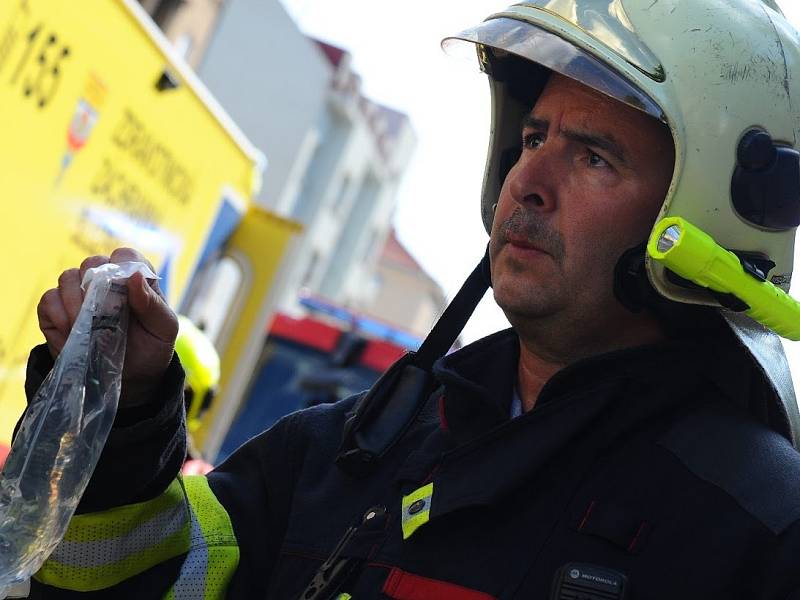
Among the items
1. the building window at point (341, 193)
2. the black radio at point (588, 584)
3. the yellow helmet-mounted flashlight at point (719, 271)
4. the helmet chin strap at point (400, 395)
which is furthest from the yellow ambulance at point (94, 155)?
the building window at point (341, 193)

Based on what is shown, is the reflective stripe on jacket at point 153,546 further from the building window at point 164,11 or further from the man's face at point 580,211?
the building window at point 164,11

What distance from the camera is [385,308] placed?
4962 cm

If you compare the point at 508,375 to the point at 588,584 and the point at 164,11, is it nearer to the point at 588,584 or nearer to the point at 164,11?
the point at 588,584

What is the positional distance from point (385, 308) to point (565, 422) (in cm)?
4775

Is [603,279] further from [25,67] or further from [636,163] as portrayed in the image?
[25,67]

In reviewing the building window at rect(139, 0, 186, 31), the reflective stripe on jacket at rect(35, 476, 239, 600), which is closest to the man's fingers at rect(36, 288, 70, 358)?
the reflective stripe on jacket at rect(35, 476, 239, 600)

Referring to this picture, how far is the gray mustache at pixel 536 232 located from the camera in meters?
2.09

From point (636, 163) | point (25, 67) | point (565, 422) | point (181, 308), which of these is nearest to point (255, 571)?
point (565, 422)

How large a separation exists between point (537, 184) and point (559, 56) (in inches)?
9.0

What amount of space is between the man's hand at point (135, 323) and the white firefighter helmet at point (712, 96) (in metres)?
0.80

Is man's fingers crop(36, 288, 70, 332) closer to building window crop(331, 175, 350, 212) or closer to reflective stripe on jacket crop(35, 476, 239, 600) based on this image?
reflective stripe on jacket crop(35, 476, 239, 600)

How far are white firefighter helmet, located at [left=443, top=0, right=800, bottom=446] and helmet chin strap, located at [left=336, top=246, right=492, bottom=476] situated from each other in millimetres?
491

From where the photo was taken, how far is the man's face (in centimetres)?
209

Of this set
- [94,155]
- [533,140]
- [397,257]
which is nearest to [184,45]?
[94,155]
